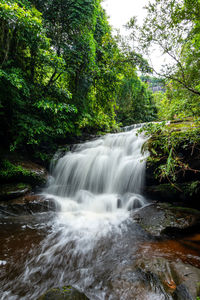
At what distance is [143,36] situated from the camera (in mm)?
3369

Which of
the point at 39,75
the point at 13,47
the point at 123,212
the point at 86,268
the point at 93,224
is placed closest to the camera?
the point at 86,268

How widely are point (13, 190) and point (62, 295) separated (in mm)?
3798

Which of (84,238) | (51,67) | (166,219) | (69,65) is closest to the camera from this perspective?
(84,238)

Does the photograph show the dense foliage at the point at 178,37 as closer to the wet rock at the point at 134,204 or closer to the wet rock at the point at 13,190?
the wet rock at the point at 134,204

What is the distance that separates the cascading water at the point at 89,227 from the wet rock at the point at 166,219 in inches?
10.2

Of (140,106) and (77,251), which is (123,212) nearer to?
(77,251)

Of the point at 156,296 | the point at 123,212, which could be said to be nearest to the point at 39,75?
the point at 123,212

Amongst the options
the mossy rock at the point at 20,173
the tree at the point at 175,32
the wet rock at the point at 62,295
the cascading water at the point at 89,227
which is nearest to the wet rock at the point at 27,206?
the cascading water at the point at 89,227

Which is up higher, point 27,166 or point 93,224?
point 27,166

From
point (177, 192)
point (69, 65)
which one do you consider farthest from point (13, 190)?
point (69, 65)

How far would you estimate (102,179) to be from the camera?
5.43 metres

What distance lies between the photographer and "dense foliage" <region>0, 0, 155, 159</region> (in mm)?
3840

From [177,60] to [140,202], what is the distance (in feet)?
12.6

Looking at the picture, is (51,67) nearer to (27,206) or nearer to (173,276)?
(27,206)
